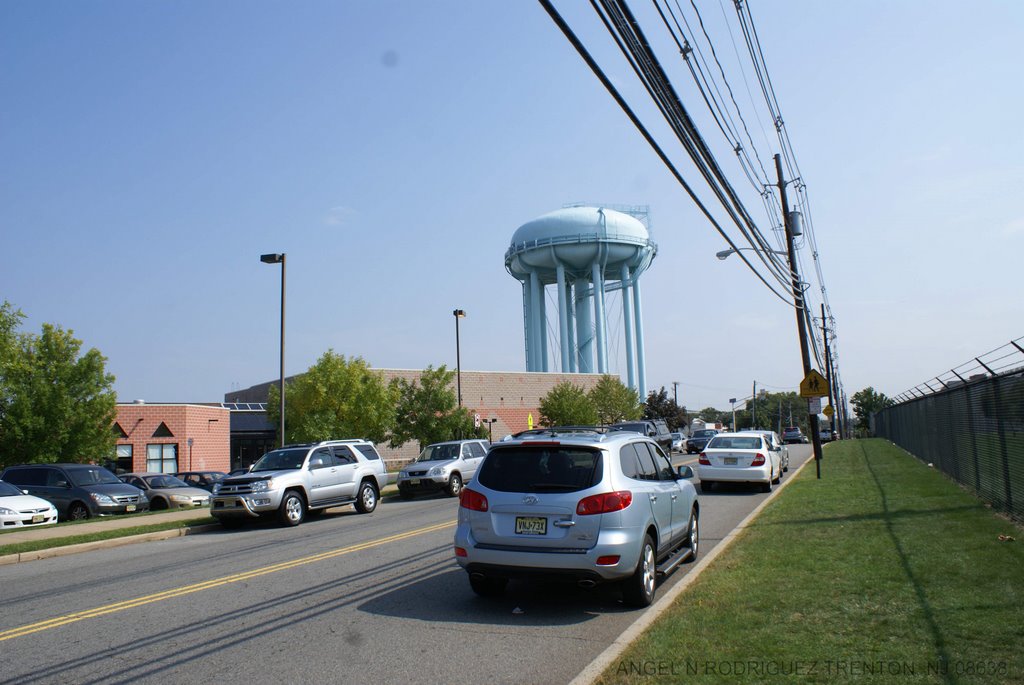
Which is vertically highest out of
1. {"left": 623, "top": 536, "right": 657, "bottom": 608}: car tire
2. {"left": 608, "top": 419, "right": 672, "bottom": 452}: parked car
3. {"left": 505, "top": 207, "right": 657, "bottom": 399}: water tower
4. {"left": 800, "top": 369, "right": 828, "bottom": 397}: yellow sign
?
{"left": 505, "top": 207, "right": 657, "bottom": 399}: water tower

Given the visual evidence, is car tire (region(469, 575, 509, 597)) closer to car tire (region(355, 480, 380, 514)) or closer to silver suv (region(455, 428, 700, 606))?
silver suv (region(455, 428, 700, 606))

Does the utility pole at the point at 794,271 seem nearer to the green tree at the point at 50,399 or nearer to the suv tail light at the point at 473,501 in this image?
the suv tail light at the point at 473,501

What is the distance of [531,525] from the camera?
24.7ft

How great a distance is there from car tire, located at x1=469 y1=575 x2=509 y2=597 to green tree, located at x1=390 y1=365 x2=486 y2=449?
32.4m

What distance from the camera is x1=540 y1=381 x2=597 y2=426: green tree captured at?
57.2 m

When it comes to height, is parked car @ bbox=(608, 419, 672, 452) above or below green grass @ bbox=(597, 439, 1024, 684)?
above

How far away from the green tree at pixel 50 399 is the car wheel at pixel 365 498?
15368 millimetres

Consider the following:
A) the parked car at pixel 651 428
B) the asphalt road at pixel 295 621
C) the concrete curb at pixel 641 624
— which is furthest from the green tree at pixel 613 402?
the concrete curb at pixel 641 624

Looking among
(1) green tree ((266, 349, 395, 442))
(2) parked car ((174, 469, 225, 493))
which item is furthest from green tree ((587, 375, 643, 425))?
(2) parked car ((174, 469, 225, 493))

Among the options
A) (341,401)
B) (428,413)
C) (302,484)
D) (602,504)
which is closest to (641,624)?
(602,504)

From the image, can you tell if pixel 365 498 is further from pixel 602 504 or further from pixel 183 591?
pixel 602 504

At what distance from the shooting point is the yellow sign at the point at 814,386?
23391 millimetres

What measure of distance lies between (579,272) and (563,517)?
66792 mm

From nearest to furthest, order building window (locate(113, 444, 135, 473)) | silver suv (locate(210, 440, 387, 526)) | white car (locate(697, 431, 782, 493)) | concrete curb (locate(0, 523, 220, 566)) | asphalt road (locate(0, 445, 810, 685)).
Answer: asphalt road (locate(0, 445, 810, 685)) < concrete curb (locate(0, 523, 220, 566)) < silver suv (locate(210, 440, 387, 526)) < white car (locate(697, 431, 782, 493)) < building window (locate(113, 444, 135, 473))
